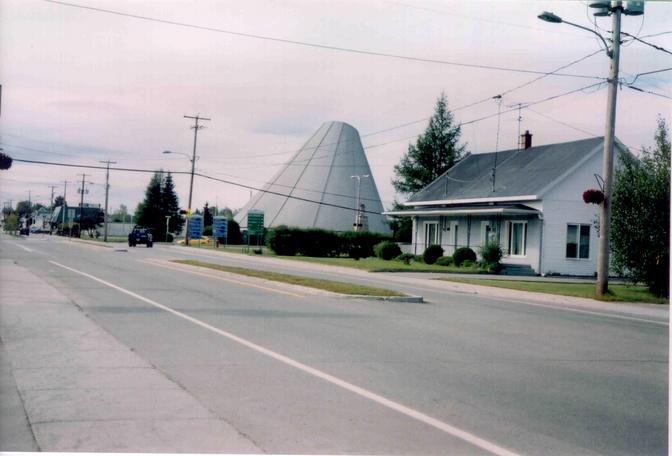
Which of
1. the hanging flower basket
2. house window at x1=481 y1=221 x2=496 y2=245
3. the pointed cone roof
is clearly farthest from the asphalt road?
the pointed cone roof

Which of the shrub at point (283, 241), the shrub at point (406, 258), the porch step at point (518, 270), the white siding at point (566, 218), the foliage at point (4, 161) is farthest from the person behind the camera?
the shrub at point (283, 241)

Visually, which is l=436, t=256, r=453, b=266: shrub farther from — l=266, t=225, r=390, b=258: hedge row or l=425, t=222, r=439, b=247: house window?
l=266, t=225, r=390, b=258: hedge row

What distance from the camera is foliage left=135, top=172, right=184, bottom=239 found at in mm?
97438

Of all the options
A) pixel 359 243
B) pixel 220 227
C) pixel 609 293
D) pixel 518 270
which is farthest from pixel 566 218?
pixel 220 227

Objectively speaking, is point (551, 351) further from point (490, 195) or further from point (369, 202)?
point (369, 202)

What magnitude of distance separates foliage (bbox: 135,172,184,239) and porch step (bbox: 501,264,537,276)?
225 ft

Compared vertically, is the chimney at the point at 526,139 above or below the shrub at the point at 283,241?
above

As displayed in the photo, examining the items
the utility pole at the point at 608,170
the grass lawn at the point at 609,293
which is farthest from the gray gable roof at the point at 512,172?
the utility pole at the point at 608,170

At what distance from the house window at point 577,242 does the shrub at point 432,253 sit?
7517 millimetres

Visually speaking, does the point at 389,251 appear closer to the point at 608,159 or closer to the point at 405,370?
the point at 608,159

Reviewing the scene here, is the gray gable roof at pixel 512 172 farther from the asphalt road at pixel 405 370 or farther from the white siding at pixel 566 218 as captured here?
the asphalt road at pixel 405 370

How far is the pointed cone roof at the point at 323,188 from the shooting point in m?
86.2

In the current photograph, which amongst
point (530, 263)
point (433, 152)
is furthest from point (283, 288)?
point (433, 152)

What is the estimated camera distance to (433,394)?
24.4ft
